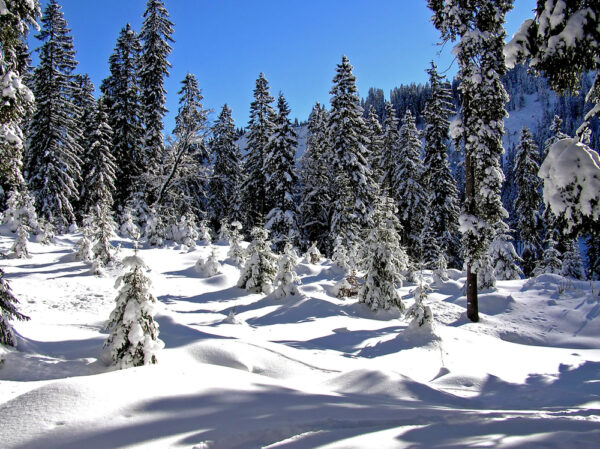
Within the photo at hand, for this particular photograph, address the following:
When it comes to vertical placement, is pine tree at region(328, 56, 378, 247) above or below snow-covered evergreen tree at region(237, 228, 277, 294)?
above

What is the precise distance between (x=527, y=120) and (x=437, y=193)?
147m

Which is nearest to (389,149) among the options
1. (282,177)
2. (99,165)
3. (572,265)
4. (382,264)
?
(282,177)

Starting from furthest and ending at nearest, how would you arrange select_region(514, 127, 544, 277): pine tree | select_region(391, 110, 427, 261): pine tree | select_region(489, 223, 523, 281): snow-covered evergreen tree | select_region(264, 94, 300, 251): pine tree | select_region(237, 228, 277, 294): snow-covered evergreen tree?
select_region(514, 127, 544, 277): pine tree < select_region(391, 110, 427, 261): pine tree < select_region(264, 94, 300, 251): pine tree < select_region(489, 223, 523, 281): snow-covered evergreen tree < select_region(237, 228, 277, 294): snow-covered evergreen tree

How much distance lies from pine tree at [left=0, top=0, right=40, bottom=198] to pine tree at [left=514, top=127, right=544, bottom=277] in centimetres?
3679

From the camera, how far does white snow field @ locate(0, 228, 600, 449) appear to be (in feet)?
12.2

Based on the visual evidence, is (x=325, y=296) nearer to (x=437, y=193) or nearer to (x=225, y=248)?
(x=225, y=248)

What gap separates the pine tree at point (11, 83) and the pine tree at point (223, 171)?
31.9 m

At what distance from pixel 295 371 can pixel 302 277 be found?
11.1 m

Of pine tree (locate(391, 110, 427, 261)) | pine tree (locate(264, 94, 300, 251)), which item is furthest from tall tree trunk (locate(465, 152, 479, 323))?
pine tree (locate(391, 110, 427, 261))

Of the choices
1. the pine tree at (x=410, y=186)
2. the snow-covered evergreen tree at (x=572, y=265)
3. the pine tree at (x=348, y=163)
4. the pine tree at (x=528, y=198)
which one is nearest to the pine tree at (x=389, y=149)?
the pine tree at (x=410, y=186)

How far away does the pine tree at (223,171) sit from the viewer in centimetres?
3966

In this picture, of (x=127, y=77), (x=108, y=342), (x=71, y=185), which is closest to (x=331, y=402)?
(x=108, y=342)

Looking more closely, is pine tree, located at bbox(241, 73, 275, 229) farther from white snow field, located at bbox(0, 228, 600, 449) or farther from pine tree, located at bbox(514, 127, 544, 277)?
pine tree, located at bbox(514, 127, 544, 277)

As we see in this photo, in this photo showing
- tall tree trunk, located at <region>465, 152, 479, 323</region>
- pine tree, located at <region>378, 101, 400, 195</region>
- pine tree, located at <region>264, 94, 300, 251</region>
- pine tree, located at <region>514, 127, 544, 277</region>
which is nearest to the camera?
tall tree trunk, located at <region>465, 152, 479, 323</region>
